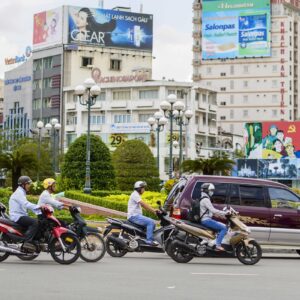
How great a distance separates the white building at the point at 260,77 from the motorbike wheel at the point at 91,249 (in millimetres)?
122483

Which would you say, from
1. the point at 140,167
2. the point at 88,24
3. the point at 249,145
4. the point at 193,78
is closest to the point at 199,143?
the point at 249,145

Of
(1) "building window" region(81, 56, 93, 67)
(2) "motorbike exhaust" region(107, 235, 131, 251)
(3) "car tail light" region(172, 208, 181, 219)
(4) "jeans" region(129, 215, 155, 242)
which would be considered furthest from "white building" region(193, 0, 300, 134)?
(2) "motorbike exhaust" region(107, 235, 131, 251)

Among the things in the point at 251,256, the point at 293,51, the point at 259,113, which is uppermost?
the point at 293,51

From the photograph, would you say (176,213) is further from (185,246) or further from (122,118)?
(122,118)

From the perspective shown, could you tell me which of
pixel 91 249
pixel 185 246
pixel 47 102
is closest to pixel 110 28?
pixel 47 102

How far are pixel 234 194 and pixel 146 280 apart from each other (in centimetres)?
714

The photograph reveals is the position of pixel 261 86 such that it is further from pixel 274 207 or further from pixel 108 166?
pixel 274 207

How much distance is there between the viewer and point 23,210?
17859 millimetres

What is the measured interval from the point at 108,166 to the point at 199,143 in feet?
225

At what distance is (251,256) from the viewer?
735 inches

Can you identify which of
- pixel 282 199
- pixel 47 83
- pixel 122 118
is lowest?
pixel 282 199

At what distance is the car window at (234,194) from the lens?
21250 millimetres

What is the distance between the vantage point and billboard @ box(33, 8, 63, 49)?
123512 millimetres

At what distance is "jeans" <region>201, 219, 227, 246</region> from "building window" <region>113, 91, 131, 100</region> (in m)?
94.9
